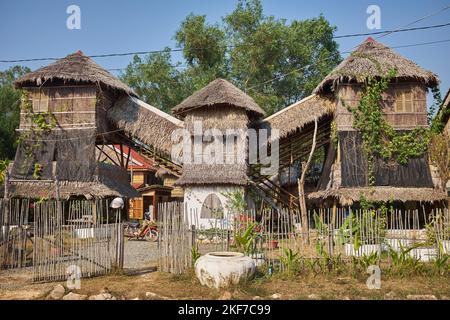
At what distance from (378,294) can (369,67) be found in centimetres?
1044

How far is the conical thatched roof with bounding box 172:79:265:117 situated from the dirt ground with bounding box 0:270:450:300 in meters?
8.47

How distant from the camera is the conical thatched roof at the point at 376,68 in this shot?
1446 centimetres

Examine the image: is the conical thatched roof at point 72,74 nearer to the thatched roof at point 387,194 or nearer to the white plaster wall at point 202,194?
the white plaster wall at point 202,194

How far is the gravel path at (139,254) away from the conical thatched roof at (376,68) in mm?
8945

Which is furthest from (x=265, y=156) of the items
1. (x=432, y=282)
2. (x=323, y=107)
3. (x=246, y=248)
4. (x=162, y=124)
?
(x=432, y=282)

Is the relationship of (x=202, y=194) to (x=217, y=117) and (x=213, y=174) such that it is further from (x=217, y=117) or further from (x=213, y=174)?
(x=217, y=117)

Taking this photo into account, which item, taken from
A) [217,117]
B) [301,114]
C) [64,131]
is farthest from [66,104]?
[301,114]

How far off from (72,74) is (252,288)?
1232 cm

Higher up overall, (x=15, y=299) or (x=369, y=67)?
(x=369, y=67)


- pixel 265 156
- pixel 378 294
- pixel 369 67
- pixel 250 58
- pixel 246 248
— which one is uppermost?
pixel 250 58

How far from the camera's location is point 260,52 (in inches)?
1005

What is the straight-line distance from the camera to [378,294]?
6410 mm
